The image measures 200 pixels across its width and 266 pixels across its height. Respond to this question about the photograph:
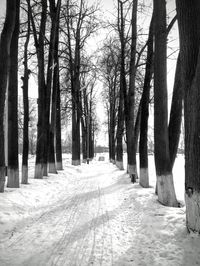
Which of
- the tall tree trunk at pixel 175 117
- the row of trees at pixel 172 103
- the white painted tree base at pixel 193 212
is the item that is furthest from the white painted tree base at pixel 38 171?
the white painted tree base at pixel 193 212

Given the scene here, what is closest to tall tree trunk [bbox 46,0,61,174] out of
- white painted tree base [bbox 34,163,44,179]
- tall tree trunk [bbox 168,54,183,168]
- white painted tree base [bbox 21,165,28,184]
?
white painted tree base [bbox 34,163,44,179]

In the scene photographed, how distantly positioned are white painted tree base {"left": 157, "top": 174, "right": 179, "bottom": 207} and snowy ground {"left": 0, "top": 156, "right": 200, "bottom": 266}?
255mm

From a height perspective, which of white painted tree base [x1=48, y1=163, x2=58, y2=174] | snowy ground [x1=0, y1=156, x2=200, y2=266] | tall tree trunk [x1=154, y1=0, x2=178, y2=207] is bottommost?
snowy ground [x1=0, y1=156, x2=200, y2=266]

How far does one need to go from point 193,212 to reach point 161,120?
9.71ft

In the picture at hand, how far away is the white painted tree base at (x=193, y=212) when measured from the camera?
3.90m

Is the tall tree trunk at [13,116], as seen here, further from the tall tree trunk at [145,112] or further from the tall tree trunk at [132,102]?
the tall tree trunk at [132,102]

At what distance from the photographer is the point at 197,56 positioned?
400 centimetres

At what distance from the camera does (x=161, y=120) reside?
252 inches

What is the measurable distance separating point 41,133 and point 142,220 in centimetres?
755

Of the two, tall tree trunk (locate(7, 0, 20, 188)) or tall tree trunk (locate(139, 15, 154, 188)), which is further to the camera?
tall tree trunk (locate(139, 15, 154, 188))

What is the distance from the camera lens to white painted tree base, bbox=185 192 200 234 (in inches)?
153

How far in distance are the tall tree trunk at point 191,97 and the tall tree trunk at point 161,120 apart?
7.23 feet

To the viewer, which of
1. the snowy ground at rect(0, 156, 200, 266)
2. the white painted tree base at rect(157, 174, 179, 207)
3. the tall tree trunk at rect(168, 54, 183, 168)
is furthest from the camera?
the tall tree trunk at rect(168, 54, 183, 168)

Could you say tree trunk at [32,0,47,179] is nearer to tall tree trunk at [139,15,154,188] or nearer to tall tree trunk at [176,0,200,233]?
tall tree trunk at [139,15,154,188]
